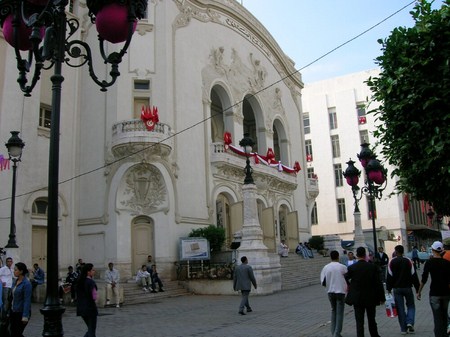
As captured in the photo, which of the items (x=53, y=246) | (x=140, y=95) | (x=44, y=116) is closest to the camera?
(x=53, y=246)

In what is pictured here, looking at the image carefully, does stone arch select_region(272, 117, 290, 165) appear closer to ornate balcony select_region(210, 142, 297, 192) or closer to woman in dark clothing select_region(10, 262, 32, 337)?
ornate balcony select_region(210, 142, 297, 192)

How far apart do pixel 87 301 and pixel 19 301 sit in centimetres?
116

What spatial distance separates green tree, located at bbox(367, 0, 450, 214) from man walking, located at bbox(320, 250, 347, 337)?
9.50 ft

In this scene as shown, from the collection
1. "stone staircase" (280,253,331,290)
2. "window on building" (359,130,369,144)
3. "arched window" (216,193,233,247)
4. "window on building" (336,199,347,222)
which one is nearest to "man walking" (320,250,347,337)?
"stone staircase" (280,253,331,290)

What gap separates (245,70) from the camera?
33000mm

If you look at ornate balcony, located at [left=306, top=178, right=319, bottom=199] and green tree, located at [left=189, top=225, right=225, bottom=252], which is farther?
ornate balcony, located at [left=306, top=178, right=319, bottom=199]

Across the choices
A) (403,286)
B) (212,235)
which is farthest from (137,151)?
(403,286)

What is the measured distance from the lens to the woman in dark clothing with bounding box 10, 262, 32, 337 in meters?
8.20

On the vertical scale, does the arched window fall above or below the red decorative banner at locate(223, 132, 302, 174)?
below

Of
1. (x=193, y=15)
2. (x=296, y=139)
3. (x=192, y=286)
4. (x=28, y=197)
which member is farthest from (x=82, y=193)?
(x=296, y=139)

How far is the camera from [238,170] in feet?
96.0

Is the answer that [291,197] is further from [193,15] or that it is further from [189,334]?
[189,334]

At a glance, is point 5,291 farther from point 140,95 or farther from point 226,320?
point 140,95

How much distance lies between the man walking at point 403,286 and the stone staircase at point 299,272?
12912 mm
